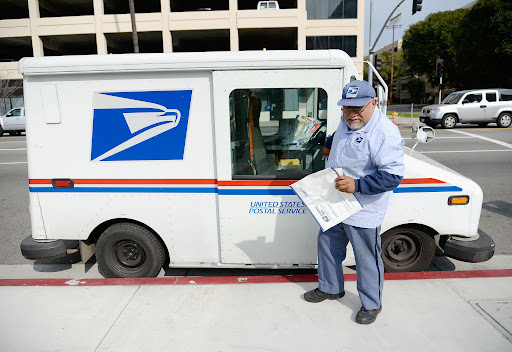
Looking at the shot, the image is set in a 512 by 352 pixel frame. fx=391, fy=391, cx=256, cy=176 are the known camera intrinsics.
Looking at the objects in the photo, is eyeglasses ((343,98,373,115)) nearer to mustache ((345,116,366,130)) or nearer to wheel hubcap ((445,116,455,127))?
mustache ((345,116,366,130))

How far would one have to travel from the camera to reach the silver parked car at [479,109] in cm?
1841

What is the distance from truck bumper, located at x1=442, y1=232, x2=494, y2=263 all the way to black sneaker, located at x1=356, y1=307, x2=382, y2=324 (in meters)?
1.13

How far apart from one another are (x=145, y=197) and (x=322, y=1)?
3332cm

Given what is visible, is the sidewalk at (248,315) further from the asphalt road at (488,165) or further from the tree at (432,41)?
the tree at (432,41)

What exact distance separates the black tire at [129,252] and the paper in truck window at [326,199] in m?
1.66

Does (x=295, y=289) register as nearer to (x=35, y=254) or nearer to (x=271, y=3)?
(x=35, y=254)

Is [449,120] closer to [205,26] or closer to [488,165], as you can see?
[488,165]

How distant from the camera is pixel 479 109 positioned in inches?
729

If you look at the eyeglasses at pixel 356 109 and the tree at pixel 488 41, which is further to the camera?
the tree at pixel 488 41

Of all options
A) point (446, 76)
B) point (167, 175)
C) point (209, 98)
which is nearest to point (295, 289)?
point (167, 175)

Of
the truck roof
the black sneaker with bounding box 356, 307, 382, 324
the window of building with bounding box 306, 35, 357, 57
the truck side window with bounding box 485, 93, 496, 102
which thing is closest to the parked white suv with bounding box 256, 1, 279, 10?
the window of building with bounding box 306, 35, 357, 57

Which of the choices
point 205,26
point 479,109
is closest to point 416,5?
point 479,109

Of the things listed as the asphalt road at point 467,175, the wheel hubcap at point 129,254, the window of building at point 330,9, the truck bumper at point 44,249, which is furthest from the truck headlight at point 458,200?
the window of building at point 330,9

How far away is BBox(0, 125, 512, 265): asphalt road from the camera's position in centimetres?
558
